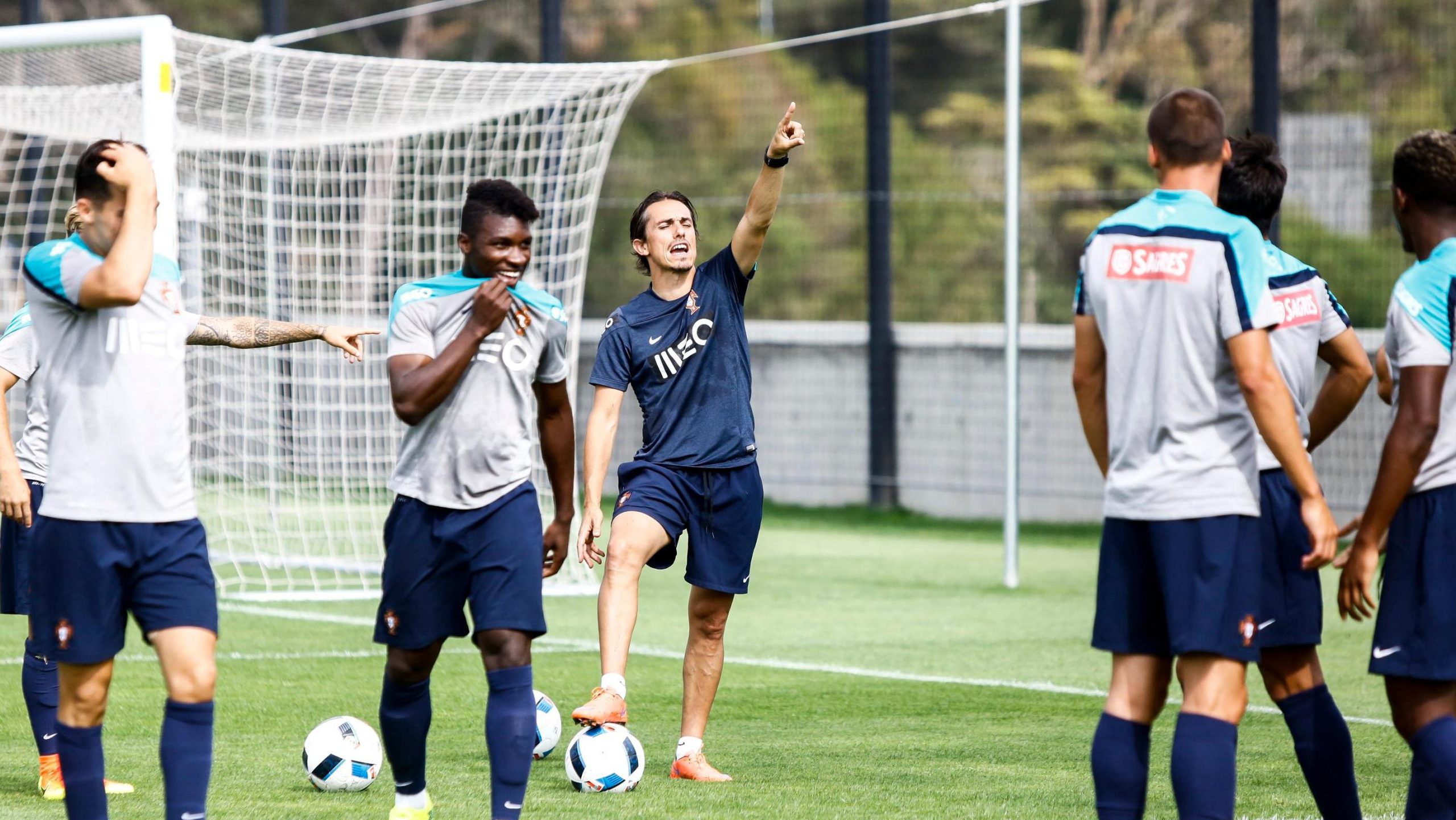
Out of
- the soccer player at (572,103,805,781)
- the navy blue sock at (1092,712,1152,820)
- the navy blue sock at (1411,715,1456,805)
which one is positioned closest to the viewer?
the navy blue sock at (1092,712,1152,820)

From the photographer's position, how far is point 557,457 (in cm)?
519

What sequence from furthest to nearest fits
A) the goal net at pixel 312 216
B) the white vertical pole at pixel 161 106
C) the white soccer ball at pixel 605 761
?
the goal net at pixel 312 216 → the white vertical pole at pixel 161 106 → the white soccer ball at pixel 605 761

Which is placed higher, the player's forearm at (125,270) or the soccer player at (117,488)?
the player's forearm at (125,270)

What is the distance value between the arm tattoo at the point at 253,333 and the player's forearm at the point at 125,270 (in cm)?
74

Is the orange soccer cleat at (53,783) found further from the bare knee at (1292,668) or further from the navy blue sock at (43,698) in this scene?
the bare knee at (1292,668)

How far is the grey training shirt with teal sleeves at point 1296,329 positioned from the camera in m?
4.69

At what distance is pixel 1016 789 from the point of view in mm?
5871

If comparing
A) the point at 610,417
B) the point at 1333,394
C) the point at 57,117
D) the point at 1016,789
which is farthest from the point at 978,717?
the point at 57,117

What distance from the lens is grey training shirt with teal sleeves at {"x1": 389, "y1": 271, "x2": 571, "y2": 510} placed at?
491 cm

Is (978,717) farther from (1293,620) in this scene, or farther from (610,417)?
(1293,620)

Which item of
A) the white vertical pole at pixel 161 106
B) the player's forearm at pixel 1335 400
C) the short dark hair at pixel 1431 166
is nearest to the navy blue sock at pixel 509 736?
the player's forearm at pixel 1335 400

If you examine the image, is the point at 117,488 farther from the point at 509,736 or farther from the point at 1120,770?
the point at 1120,770

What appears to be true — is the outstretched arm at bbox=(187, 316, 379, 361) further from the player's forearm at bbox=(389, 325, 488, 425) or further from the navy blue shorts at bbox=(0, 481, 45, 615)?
the navy blue shorts at bbox=(0, 481, 45, 615)

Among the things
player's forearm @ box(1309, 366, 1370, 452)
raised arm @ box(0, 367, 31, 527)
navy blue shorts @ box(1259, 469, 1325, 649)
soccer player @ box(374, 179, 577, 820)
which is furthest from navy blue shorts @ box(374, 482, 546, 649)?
player's forearm @ box(1309, 366, 1370, 452)
